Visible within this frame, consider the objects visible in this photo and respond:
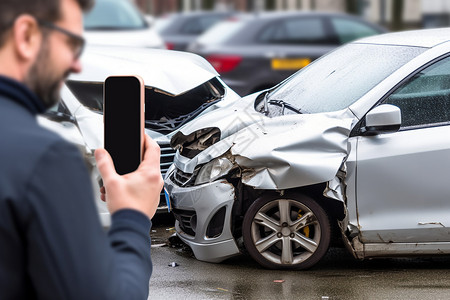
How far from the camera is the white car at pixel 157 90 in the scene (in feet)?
23.4

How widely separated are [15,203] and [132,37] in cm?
1432

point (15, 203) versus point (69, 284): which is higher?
point (15, 203)

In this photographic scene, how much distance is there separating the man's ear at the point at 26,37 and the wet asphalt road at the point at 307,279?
13.3 ft

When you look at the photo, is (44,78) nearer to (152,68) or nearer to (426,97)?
(426,97)

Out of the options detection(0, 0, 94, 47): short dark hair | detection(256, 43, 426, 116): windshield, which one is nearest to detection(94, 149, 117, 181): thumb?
detection(0, 0, 94, 47): short dark hair

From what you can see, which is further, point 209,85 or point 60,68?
point 209,85

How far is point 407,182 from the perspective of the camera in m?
5.78

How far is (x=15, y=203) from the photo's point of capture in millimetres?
1299

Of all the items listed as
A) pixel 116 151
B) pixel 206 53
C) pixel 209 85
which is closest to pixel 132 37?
pixel 206 53

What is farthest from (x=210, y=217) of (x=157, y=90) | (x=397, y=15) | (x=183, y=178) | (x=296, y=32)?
(x=397, y=15)

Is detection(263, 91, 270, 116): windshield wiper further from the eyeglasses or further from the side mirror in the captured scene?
the eyeglasses

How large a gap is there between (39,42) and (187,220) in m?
4.93

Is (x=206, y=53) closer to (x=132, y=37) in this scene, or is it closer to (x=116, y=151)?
(x=132, y=37)

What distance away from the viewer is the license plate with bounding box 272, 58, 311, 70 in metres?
13.5
